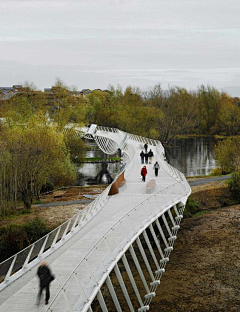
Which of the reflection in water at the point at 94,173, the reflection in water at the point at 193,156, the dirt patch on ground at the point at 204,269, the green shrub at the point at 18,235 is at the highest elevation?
the reflection in water at the point at 193,156

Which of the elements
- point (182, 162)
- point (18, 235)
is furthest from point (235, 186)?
point (182, 162)

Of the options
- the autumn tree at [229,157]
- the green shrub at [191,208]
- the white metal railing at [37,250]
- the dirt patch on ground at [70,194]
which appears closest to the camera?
the white metal railing at [37,250]

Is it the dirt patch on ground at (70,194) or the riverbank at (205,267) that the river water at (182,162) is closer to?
the dirt patch on ground at (70,194)

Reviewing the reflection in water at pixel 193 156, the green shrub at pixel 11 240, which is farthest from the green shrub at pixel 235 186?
the green shrub at pixel 11 240

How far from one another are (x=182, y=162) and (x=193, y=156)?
641 cm

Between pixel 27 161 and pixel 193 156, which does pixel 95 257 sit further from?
pixel 193 156

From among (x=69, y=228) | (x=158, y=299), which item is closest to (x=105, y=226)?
(x=69, y=228)

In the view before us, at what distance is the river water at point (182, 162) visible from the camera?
2048 inches

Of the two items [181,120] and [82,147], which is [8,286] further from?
[181,120]

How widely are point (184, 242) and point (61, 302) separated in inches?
632

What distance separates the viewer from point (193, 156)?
219 ft

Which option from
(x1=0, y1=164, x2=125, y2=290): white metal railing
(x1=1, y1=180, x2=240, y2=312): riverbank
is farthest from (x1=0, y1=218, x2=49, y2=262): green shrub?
(x1=0, y1=164, x2=125, y2=290): white metal railing

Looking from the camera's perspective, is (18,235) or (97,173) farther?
(97,173)

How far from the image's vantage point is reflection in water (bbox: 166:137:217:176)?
55.0 m
